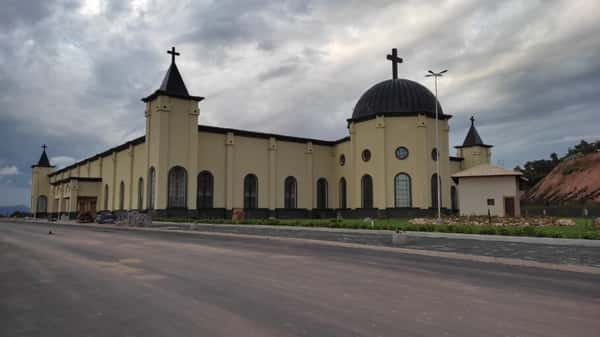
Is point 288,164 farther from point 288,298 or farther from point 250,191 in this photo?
point 288,298

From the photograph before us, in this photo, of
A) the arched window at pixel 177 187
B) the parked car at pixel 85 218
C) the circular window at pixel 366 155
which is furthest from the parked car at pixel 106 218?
the circular window at pixel 366 155

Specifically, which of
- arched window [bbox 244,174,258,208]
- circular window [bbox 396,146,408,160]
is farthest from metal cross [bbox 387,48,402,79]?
arched window [bbox 244,174,258,208]

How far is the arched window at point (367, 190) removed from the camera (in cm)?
4351

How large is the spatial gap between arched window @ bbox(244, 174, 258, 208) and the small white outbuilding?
19013mm

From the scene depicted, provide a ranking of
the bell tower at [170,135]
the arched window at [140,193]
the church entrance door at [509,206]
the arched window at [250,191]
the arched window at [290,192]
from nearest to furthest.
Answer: the church entrance door at [509,206] → the bell tower at [170,135] → the arched window at [140,193] → the arched window at [250,191] → the arched window at [290,192]

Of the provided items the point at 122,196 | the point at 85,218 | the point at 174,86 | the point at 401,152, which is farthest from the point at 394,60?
the point at 85,218

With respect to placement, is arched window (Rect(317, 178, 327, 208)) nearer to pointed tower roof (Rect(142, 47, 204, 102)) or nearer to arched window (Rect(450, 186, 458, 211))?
arched window (Rect(450, 186, 458, 211))

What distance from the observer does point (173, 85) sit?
132ft

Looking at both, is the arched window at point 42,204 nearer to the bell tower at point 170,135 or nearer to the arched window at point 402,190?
the bell tower at point 170,135

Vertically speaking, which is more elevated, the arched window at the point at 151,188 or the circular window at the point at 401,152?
the circular window at the point at 401,152

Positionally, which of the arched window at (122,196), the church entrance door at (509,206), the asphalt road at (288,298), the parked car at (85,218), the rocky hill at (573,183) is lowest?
the asphalt road at (288,298)

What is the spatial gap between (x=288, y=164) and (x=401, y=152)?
11.8m

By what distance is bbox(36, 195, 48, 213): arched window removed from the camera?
78.9m

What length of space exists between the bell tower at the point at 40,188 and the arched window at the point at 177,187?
50.9 metres
